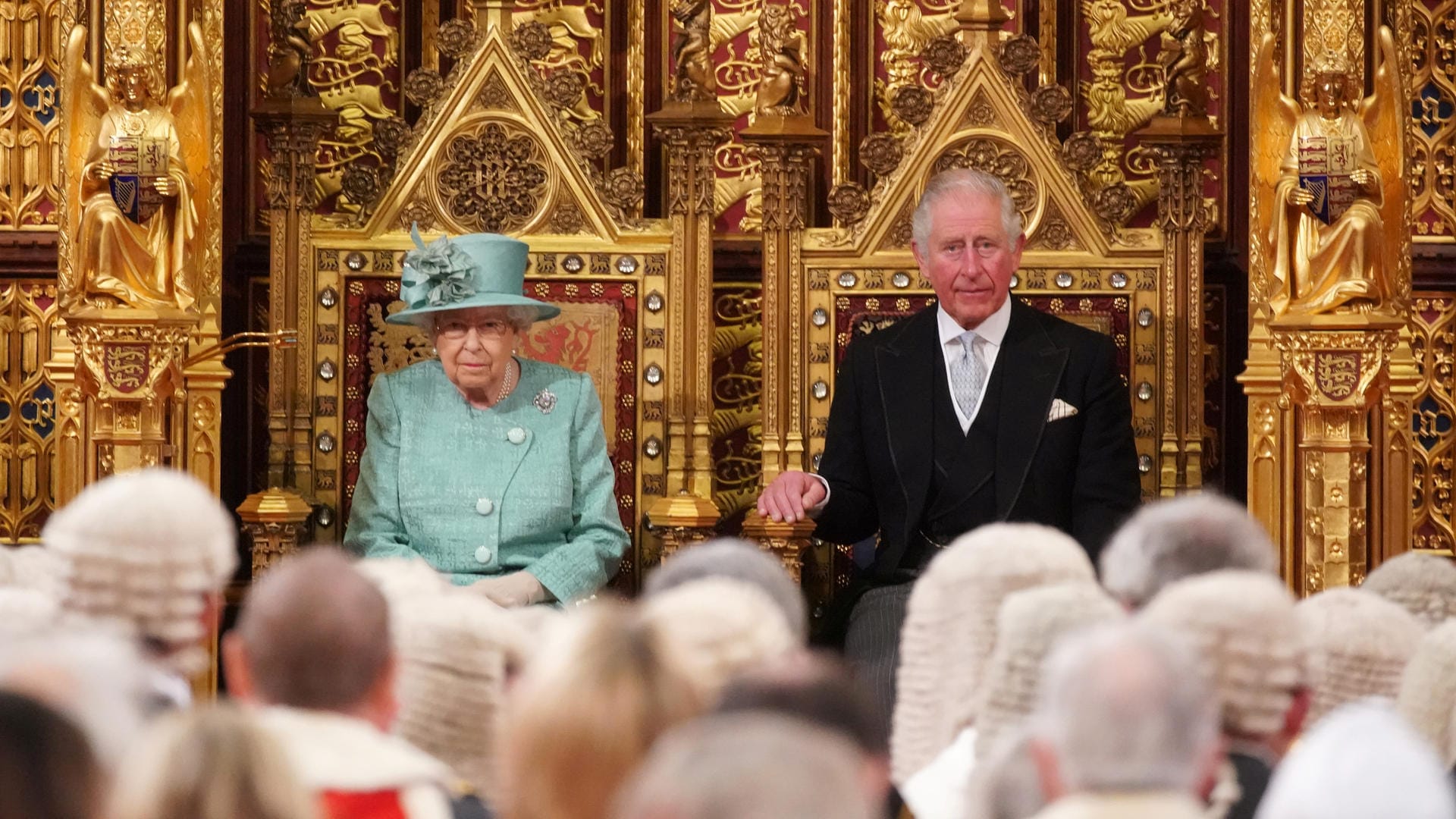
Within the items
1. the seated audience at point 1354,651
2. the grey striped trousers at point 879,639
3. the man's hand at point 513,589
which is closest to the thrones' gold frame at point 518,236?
the man's hand at point 513,589

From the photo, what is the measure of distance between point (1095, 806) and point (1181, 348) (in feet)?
14.7

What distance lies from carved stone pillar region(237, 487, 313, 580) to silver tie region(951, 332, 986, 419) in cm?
188

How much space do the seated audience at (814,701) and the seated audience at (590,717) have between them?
85 millimetres

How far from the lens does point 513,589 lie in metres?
5.61

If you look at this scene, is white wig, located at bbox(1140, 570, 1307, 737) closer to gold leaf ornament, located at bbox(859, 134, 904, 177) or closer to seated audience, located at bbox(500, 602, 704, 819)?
seated audience, located at bbox(500, 602, 704, 819)

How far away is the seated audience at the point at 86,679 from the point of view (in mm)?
2260

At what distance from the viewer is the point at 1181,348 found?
6551mm

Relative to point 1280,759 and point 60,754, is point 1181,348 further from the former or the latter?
point 60,754

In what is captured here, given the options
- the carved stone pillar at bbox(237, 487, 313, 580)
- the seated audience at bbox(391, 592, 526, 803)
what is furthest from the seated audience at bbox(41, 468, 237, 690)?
the carved stone pillar at bbox(237, 487, 313, 580)

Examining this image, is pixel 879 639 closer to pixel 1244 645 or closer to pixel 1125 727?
pixel 1244 645

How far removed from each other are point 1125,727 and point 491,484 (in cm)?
376

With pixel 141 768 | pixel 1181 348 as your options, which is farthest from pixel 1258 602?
pixel 1181 348

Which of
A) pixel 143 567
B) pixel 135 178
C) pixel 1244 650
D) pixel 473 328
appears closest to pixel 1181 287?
pixel 473 328

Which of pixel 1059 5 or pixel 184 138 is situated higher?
pixel 1059 5
